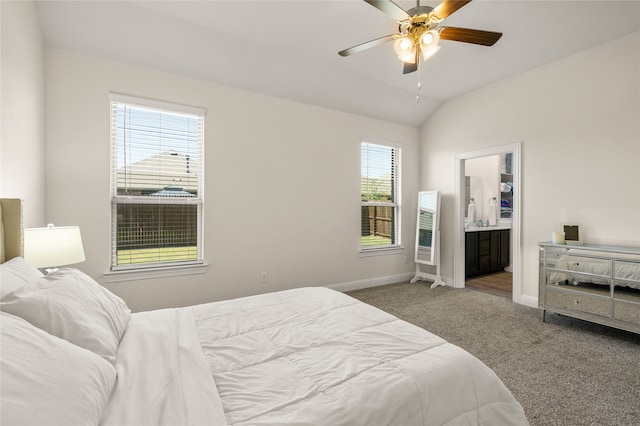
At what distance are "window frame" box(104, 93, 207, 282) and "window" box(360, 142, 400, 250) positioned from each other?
7.79ft

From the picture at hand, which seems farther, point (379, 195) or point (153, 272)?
point (379, 195)

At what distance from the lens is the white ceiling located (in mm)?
2623

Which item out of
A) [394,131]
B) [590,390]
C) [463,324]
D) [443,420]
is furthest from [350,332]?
[394,131]

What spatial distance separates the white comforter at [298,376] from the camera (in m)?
0.96

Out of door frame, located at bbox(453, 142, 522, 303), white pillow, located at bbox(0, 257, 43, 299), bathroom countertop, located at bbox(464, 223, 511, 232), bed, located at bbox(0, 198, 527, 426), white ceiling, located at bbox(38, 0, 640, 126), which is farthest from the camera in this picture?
bathroom countertop, located at bbox(464, 223, 511, 232)

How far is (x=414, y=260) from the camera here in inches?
201

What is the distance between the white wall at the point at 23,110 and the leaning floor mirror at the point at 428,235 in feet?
15.4

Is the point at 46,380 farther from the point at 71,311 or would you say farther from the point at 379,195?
the point at 379,195

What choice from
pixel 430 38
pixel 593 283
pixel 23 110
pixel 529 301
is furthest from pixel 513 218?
pixel 23 110

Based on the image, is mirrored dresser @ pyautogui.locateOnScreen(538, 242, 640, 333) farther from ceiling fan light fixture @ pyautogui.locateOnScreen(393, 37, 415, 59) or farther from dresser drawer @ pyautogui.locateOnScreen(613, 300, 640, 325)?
ceiling fan light fixture @ pyautogui.locateOnScreen(393, 37, 415, 59)

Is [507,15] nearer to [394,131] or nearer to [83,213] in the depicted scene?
[394,131]

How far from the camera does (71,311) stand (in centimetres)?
117

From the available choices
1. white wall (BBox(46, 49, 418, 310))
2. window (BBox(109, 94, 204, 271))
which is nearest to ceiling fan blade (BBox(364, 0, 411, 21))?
white wall (BBox(46, 49, 418, 310))

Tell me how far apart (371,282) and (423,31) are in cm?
352
